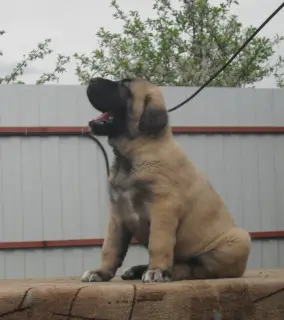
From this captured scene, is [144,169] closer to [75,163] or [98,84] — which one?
[98,84]

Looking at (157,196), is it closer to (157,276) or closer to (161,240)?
(161,240)

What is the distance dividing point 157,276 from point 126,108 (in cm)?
82

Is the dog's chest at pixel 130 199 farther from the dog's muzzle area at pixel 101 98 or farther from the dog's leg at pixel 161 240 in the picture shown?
the dog's muzzle area at pixel 101 98

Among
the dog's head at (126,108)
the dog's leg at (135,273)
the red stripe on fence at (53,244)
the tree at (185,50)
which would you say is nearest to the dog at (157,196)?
the dog's head at (126,108)

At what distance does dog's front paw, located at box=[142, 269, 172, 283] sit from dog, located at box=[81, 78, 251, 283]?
2cm

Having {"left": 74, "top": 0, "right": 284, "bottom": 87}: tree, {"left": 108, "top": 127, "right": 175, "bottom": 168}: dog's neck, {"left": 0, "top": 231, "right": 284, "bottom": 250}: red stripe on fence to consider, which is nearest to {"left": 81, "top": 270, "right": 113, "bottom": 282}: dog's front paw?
{"left": 108, "top": 127, "right": 175, "bottom": 168}: dog's neck

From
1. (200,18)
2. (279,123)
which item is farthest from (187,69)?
(279,123)

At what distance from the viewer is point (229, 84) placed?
14.2 meters

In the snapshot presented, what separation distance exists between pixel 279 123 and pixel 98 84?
414cm

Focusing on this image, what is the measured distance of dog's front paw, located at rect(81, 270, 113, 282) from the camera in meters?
4.02

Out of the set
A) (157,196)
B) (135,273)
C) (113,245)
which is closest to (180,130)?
(135,273)

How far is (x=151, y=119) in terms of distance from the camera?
154 inches

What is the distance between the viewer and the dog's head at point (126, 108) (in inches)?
154

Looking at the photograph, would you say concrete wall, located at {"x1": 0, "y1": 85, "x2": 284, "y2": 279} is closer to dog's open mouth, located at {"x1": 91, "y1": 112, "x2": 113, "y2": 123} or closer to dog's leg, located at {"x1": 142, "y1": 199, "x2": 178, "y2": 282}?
dog's open mouth, located at {"x1": 91, "y1": 112, "x2": 113, "y2": 123}
